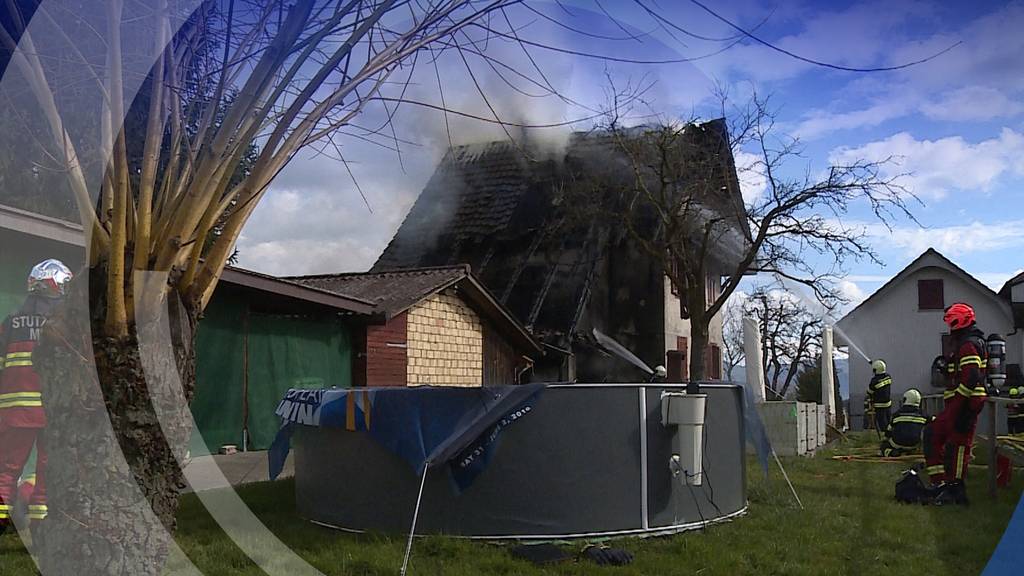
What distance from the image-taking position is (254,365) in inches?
514

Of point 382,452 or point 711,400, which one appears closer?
point 382,452

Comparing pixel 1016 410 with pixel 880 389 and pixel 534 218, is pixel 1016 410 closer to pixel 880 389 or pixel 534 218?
pixel 880 389

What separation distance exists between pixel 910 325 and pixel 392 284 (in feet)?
76.2

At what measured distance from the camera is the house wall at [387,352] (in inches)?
600

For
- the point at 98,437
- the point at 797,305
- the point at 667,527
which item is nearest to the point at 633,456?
the point at 667,527

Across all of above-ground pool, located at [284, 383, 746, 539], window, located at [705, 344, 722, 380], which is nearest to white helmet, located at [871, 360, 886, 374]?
window, located at [705, 344, 722, 380]

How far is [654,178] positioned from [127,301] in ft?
60.9

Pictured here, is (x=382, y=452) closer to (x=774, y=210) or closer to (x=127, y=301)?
(x=127, y=301)

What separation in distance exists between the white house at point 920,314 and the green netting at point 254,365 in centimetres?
2352

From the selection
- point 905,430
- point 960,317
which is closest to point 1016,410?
point 905,430

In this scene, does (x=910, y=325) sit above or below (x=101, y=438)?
above

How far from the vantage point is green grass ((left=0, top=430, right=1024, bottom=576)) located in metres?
6.08

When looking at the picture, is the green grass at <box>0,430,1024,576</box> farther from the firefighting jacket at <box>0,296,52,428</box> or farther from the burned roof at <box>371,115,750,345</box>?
the burned roof at <box>371,115,750,345</box>

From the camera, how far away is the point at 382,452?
22.9 feet
